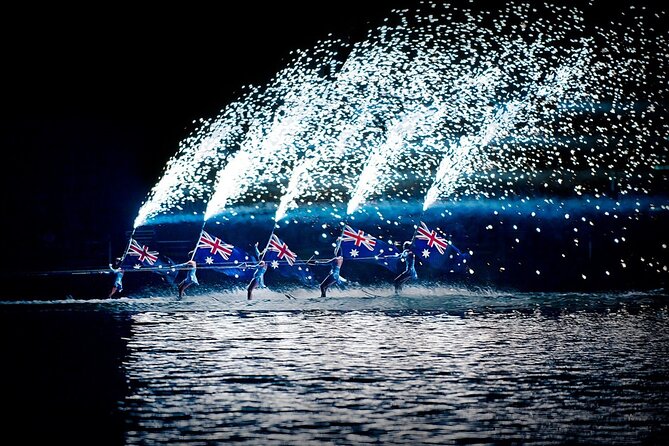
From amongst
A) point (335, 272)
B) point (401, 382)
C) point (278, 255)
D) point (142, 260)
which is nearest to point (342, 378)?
point (401, 382)

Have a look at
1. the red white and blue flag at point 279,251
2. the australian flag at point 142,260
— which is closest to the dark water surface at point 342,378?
the red white and blue flag at point 279,251

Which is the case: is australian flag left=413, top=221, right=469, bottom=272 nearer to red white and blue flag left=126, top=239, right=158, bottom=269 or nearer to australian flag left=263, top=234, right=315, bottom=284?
australian flag left=263, top=234, right=315, bottom=284

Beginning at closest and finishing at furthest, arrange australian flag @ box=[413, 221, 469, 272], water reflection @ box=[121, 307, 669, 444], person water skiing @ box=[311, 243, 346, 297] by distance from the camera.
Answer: water reflection @ box=[121, 307, 669, 444], person water skiing @ box=[311, 243, 346, 297], australian flag @ box=[413, 221, 469, 272]

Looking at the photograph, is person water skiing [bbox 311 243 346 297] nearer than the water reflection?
No

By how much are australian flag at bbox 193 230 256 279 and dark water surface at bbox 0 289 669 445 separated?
28.2 ft

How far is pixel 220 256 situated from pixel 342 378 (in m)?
20.6

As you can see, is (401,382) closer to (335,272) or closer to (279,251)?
(335,272)

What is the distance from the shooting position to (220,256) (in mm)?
33562

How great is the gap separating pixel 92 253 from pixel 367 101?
15821 millimetres

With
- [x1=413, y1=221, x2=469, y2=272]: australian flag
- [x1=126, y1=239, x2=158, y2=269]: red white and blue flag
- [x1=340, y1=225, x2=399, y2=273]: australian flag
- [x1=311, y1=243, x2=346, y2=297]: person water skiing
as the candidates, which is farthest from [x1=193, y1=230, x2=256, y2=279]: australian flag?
[x1=413, y1=221, x2=469, y2=272]: australian flag

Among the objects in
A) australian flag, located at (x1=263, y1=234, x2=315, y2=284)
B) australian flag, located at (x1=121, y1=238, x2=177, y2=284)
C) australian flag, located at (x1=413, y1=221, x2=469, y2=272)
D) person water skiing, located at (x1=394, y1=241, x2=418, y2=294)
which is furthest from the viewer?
australian flag, located at (x1=121, y1=238, x2=177, y2=284)

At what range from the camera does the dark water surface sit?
9.91 m

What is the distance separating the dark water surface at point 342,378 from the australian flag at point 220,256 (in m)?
8.59

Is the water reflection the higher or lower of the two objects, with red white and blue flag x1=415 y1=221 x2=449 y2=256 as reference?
lower
